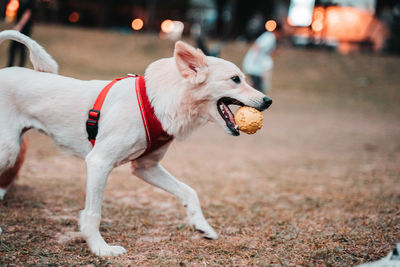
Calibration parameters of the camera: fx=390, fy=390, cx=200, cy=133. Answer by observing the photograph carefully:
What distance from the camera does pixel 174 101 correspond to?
3510 mm

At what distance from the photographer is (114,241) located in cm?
366

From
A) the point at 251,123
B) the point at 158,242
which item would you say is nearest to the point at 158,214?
the point at 158,242

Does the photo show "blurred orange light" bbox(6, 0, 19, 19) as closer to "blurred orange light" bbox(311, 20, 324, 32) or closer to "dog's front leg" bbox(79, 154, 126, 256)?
"dog's front leg" bbox(79, 154, 126, 256)

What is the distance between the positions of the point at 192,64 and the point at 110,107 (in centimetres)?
83

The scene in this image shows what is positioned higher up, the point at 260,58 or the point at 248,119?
the point at 260,58

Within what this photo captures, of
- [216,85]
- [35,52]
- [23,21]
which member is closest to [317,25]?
[23,21]

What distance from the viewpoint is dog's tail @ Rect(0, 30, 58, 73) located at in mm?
3619

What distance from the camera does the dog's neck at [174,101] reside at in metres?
3.50

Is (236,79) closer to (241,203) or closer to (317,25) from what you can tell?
(241,203)

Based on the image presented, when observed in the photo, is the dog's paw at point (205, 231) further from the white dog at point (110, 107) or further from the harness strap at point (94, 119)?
the harness strap at point (94, 119)

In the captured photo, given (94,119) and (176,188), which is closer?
(94,119)

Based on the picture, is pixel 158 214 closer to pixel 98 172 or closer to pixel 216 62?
pixel 98 172

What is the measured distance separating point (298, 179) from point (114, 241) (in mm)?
3830

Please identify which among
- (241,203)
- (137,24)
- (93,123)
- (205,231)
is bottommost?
(241,203)
